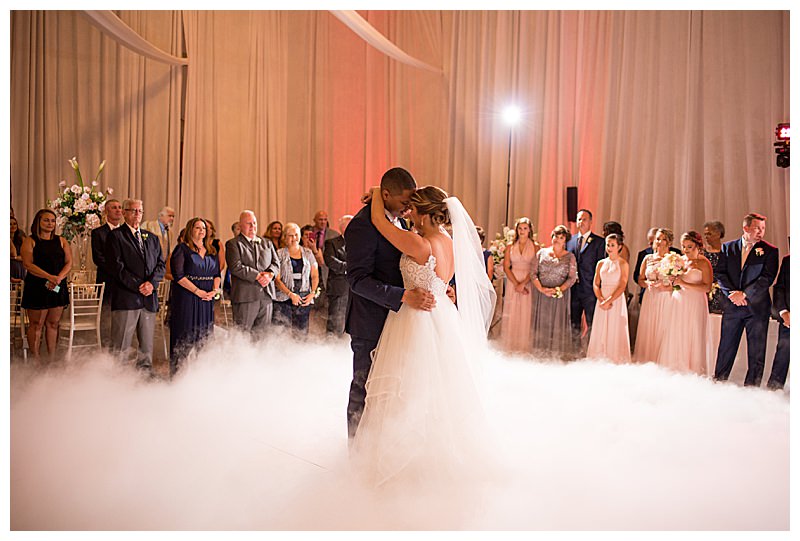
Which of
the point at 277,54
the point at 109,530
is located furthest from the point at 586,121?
the point at 109,530

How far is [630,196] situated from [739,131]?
4.83ft

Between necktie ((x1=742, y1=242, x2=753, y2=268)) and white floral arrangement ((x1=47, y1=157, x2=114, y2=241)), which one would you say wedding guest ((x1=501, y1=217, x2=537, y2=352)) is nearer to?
necktie ((x1=742, y1=242, x2=753, y2=268))

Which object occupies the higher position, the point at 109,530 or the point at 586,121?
the point at 586,121

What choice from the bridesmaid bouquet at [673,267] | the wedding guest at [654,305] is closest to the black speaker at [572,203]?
the wedding guest at [654,305]

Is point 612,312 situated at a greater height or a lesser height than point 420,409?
greater

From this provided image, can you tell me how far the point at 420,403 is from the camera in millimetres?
3156

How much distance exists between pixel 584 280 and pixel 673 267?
1.21 meters

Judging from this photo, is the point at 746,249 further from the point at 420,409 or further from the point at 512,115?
the point at 512,115

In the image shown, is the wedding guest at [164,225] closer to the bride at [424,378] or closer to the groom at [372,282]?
the groom at [372,282]

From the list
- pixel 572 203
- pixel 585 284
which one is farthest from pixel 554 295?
pixel 572 203

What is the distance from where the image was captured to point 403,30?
11.2 metres

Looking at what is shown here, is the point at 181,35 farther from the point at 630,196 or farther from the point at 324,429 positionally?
the point at 324,429

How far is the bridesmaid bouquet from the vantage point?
6.02 meters

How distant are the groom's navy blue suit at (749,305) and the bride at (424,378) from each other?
3.25 meters
